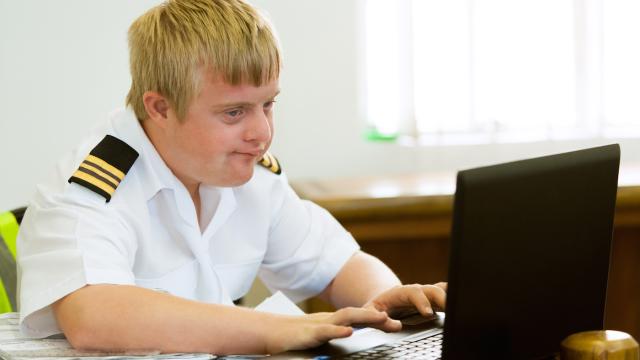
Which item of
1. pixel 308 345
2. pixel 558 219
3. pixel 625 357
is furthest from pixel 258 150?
pixel 625 357

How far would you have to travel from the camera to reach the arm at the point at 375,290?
1213 mm

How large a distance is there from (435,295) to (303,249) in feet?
1.38

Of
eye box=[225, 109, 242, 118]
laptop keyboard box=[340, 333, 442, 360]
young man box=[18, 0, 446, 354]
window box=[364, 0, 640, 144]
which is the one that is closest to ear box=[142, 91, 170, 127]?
young man box=[18, 0, 446, 354]

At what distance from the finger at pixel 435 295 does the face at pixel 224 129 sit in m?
0.31

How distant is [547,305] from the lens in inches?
38.1

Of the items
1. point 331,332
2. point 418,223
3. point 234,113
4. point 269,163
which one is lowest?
point 418,223

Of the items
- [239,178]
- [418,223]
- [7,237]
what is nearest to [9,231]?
[7,237]

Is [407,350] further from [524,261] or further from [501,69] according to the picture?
[501,69]

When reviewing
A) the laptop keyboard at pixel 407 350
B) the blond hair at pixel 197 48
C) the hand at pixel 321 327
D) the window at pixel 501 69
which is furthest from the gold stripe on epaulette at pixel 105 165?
the window at pixel 501 69

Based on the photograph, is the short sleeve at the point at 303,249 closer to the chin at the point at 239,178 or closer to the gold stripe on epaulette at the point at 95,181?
the chin at the point at 239,178

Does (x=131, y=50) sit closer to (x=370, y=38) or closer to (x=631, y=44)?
(x=370, y=38)

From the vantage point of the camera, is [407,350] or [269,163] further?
[269,163]

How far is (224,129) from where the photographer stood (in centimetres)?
128

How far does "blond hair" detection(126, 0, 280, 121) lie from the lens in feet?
4.17
